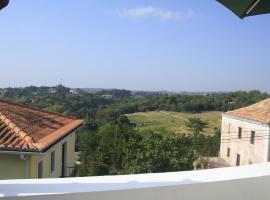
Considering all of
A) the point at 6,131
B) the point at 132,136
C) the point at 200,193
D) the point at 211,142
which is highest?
the point at 200,193

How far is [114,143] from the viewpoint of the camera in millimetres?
16391

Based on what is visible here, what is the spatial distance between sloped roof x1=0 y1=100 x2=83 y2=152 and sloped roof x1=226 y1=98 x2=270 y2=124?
11460 mm

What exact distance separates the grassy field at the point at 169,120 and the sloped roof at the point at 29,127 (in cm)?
2520

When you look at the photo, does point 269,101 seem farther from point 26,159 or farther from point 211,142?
point 26,159

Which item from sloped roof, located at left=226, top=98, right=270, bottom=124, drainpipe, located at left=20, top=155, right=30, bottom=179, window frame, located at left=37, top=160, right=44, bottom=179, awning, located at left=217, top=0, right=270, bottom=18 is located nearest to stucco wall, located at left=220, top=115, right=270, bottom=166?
sloped roof, located at left=226, top=98, right=270, bottom=124

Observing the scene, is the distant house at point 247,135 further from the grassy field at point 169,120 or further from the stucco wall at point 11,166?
the stucco wall at point 11,166

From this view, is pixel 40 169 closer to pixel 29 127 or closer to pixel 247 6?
pixel 29 127

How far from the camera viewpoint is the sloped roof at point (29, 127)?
306 inches

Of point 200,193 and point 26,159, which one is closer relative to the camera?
point 200,193

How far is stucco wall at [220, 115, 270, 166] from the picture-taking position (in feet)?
65.3

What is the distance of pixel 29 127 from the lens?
30.0 ft

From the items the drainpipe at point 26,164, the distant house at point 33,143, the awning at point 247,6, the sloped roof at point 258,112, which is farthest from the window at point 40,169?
the sloped roof at point 258,112

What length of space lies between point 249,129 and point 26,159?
1576 cm

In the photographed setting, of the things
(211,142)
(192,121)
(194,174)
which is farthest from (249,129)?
(194,174)
